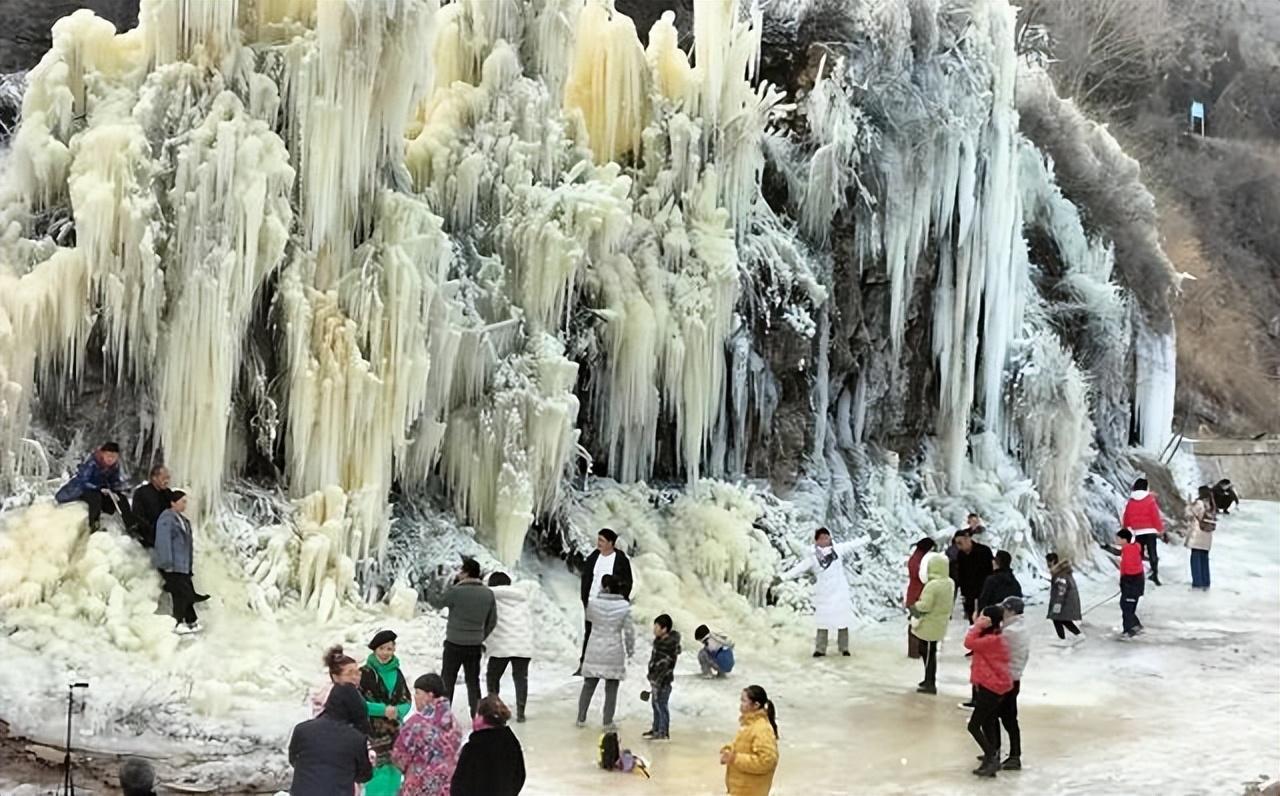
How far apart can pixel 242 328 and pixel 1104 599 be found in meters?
12.5

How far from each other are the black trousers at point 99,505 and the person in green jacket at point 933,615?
6.92 m

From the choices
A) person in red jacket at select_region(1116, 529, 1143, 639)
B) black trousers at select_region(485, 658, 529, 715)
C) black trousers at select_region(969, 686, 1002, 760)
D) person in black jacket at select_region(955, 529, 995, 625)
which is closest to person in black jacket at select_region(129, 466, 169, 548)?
black trousers at select_region(485, 658, 529, 715)

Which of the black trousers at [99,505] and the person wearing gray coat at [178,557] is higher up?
the black trousers at [99,505]

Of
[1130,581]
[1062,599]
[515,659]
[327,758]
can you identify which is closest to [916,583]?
[1062,599]

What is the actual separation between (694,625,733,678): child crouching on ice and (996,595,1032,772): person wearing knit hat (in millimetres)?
3373

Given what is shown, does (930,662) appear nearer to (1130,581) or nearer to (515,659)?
(515,659)

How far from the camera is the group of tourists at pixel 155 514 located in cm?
1163

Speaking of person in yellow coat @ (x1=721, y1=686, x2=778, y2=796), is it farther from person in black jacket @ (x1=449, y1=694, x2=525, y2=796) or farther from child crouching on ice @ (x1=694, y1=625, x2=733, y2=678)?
child crouching on ice @ (x1=694, y1=625, x2=733, y2=678)

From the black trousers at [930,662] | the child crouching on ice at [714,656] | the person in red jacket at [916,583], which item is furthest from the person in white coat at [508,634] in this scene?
the person in red jacket at [916,583]

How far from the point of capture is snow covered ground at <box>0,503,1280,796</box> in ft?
32.1

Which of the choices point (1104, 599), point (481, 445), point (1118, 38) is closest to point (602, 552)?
point (481, 445)

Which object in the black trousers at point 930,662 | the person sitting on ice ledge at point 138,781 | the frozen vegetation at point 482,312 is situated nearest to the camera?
the person sitting on ice ledge at point 138,781

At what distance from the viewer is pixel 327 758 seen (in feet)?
20.6

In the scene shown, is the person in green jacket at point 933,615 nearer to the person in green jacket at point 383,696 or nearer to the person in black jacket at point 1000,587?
the person in black jacket at point 1000,587
